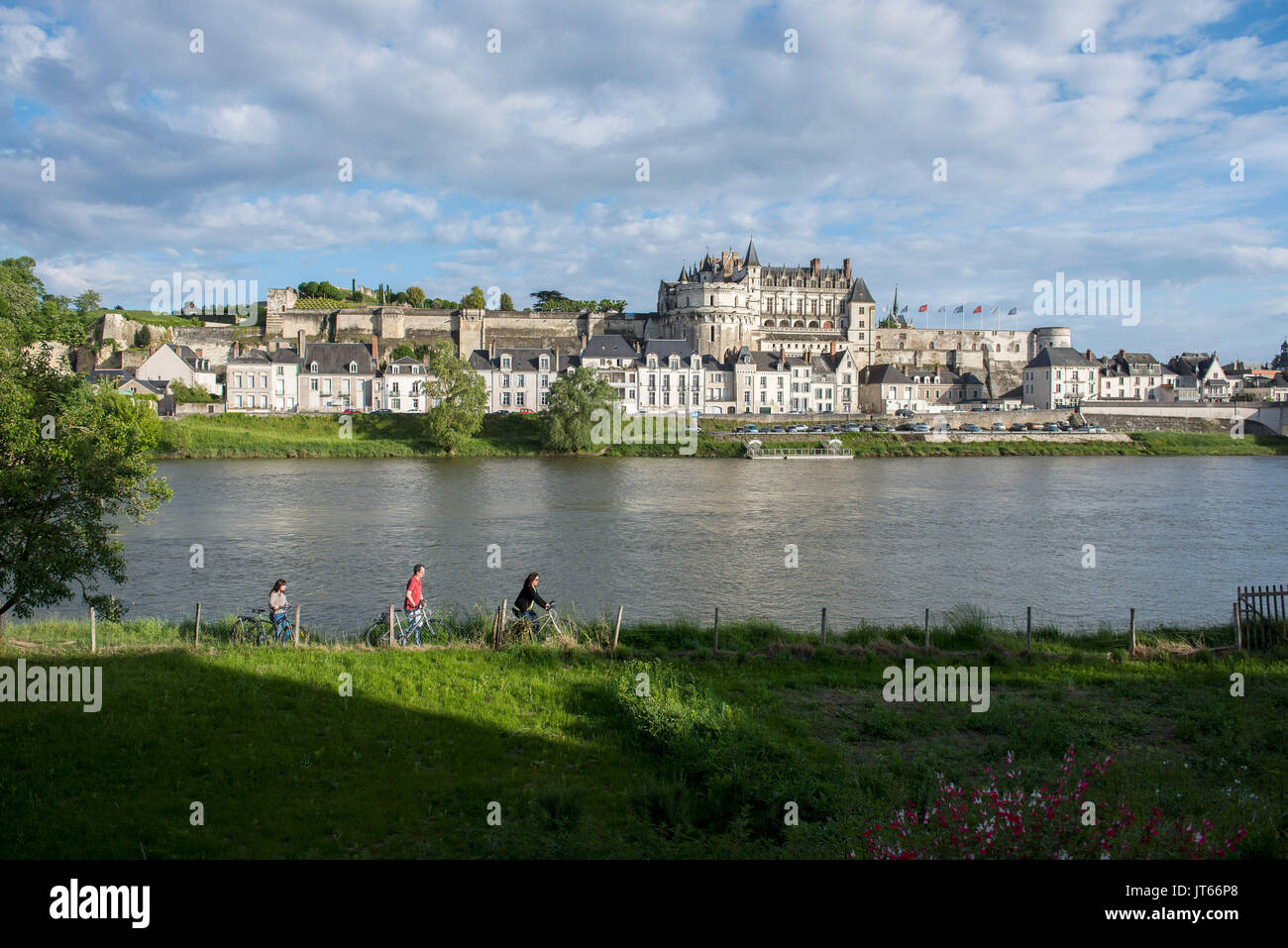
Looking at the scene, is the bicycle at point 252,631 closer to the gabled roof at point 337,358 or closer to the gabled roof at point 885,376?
the gabled roof at point 337,358

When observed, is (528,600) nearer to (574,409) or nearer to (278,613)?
(278,613)

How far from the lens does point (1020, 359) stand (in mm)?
108688

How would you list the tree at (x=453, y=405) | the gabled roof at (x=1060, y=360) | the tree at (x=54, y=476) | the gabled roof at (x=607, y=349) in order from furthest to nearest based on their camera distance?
1. the gabled roof at (x=1060, y=360)
2. the gabled roof at (x=607, y=349)
3. the tree at (x=453, y=405)
4. the tree at (x=54, y=476)

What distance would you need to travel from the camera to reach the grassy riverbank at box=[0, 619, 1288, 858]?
656 cm

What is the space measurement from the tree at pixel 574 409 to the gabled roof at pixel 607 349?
1313 cm

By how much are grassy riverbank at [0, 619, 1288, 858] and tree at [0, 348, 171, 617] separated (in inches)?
46.7

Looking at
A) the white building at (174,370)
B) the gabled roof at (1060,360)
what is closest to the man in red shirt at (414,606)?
the white building at (174,370)

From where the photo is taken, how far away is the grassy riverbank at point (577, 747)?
21.5ft

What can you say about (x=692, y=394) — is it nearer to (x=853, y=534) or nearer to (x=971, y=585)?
(x=853, y=534)

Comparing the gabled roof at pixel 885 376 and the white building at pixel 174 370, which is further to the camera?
the gabled roof at pixel 885 376

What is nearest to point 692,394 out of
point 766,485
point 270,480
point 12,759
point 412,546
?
point 766,485

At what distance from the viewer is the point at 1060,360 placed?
8812 cm

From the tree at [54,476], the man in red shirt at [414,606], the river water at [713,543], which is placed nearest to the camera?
the tree at [54,476]

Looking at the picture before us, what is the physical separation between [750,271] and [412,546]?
81.6m
